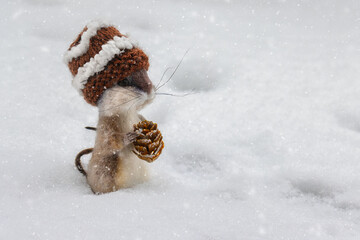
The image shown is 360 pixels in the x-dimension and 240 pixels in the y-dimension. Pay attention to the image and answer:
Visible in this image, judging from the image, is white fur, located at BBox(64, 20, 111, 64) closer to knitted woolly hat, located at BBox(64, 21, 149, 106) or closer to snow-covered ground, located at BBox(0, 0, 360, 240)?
knitted woolly hat, located at BBox(64, 21, 149, 106)

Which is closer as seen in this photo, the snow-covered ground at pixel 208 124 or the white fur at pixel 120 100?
the snow-covered ground at pixel 208 124

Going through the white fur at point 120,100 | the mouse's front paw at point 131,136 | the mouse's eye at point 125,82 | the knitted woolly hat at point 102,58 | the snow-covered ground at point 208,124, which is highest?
the knitted woolly hat at point 102,58

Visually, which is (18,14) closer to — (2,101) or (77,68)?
(2,101)

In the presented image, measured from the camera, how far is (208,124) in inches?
75.3

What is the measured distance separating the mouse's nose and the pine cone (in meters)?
0.12

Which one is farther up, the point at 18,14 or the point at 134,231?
the point at 134,231

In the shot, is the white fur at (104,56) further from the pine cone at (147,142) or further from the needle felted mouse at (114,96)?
the pine cone at (147,142)

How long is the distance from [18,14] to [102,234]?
2067 millimetres

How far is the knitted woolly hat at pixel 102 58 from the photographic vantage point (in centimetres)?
124

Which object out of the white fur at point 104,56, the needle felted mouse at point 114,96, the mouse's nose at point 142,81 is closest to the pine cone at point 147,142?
the needle felted mouse at point 114,96

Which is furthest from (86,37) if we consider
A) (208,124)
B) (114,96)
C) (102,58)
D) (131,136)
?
(208,124)

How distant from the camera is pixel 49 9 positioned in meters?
2.64

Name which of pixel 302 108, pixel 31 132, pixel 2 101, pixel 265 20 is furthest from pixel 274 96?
pixel 2 101

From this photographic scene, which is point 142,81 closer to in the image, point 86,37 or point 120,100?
point 120,100
